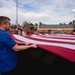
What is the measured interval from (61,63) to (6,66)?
1002 millimetres

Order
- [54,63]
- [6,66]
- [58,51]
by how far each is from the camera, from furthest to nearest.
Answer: [54,63] → [6,66] → [58,51]

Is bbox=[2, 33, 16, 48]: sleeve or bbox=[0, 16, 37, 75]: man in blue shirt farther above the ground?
bbox=[2, 33, 16, 48]: sleeve

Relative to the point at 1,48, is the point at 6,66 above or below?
below

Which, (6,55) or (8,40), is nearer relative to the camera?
(8,40)

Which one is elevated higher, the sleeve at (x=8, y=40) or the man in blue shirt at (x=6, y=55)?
the sleeve at (x=8, y=40)

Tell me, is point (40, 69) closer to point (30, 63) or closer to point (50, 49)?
point (30, 63)

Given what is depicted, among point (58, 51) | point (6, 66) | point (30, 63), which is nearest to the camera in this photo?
point (58, 51)

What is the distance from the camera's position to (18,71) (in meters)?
3.88

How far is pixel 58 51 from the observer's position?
2.72 metres

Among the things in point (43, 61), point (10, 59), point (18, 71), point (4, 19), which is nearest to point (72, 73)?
point (43, 61)

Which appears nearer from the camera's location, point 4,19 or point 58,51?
point 58,51

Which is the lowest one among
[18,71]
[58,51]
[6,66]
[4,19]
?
[18,71]

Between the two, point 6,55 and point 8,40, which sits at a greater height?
point 8,40

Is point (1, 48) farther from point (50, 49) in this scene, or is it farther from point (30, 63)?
point (30, 63)
